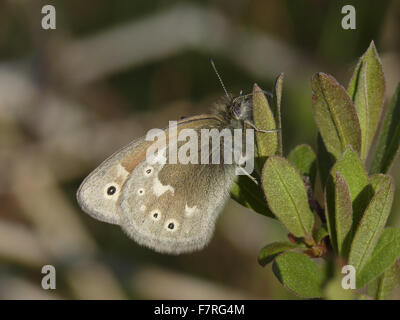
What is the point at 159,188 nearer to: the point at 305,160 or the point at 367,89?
the point at 305,160

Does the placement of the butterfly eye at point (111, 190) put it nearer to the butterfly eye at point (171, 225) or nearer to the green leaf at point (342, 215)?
the butterfly eye at point (171, 225)

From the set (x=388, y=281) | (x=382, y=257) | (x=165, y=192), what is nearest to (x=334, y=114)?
(x=382, y=257)

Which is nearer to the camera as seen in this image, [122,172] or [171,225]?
[171,225]

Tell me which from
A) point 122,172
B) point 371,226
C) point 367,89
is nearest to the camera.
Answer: point 371,226

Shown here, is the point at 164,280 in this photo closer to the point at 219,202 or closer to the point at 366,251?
the point at 219,202

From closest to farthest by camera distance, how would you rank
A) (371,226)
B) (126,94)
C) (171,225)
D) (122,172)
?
(371,226)
(171,225)
(122,172)
(126,94)

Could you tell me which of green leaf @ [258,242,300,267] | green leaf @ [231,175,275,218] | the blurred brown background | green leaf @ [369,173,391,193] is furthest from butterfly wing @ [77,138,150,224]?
the blurred brown background

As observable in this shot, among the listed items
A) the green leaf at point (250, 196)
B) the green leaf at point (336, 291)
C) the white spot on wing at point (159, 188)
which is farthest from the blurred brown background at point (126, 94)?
the green leaf at point (336, 291)

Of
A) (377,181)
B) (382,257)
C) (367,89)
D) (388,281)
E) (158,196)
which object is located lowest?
(388,281)
